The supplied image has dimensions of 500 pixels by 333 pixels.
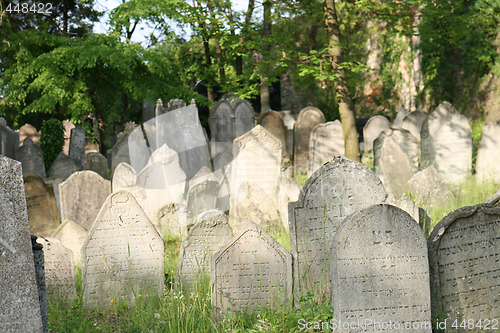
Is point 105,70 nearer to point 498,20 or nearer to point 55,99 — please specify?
point 55,99

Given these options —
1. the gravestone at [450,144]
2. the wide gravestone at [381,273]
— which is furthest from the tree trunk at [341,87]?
the wide gravestone at [381,273]

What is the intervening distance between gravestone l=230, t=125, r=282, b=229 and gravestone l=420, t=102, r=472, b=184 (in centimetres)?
345

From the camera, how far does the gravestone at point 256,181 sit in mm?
7551

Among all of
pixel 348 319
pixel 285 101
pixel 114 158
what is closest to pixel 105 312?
pixel 348 319

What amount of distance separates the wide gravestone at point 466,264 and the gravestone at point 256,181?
3.65 m

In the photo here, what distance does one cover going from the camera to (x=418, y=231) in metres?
3.85

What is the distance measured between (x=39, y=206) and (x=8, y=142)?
5.82 m

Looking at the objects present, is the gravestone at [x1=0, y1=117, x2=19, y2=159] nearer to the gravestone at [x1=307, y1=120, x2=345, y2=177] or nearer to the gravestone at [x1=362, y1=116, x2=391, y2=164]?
the gravestone at [x1=307, y1=120, x2=345, y2=177]

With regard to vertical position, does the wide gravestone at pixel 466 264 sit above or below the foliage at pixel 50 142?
below

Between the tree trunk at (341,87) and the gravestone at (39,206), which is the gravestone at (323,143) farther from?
the gravestone at (39,206)

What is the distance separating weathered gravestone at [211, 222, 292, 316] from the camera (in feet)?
14.5

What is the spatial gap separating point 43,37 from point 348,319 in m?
12.5

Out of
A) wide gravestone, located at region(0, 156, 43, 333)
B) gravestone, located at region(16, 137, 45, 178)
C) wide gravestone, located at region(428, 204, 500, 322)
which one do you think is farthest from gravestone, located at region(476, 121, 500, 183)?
gravestone, located at region(16, 137, 45, 178)

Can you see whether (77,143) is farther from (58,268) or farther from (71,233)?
(58,268)
